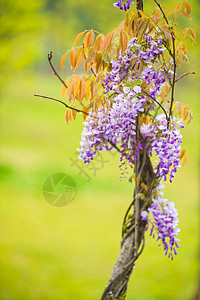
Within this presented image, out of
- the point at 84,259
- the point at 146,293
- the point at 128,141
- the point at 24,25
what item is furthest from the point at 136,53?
the point at 24,25

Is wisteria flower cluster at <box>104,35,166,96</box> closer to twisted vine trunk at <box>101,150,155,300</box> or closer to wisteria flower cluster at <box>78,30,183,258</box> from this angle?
wisteria flower cluster at <box>78,30,183,258</box>

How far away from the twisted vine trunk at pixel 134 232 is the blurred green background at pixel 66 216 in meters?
1.51

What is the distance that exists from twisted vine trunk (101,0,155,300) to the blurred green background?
1.51 meters

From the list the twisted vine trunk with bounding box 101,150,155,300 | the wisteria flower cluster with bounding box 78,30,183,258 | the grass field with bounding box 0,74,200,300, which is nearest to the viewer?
the wisteria flower cluster with bounding box 78,30,183,258

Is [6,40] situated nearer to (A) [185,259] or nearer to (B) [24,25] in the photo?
(B) [24,25]

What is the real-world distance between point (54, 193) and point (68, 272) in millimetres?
2561

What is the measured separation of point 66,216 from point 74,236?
510 mm

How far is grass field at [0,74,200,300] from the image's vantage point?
3.32 meters

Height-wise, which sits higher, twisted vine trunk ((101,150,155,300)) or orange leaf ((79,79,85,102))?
orange leaf ((79,79,85,102))

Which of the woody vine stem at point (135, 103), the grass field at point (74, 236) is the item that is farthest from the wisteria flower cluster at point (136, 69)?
the grass field at point (74, 236)

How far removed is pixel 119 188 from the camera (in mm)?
5586

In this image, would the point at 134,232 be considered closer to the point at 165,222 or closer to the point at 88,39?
the point at 165,222

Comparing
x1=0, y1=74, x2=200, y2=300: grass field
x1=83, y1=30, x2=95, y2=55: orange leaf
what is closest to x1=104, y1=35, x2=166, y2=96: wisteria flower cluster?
x1=83, y1=30, x2=95, y2=55: orange leaf

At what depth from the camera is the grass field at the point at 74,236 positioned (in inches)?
131
